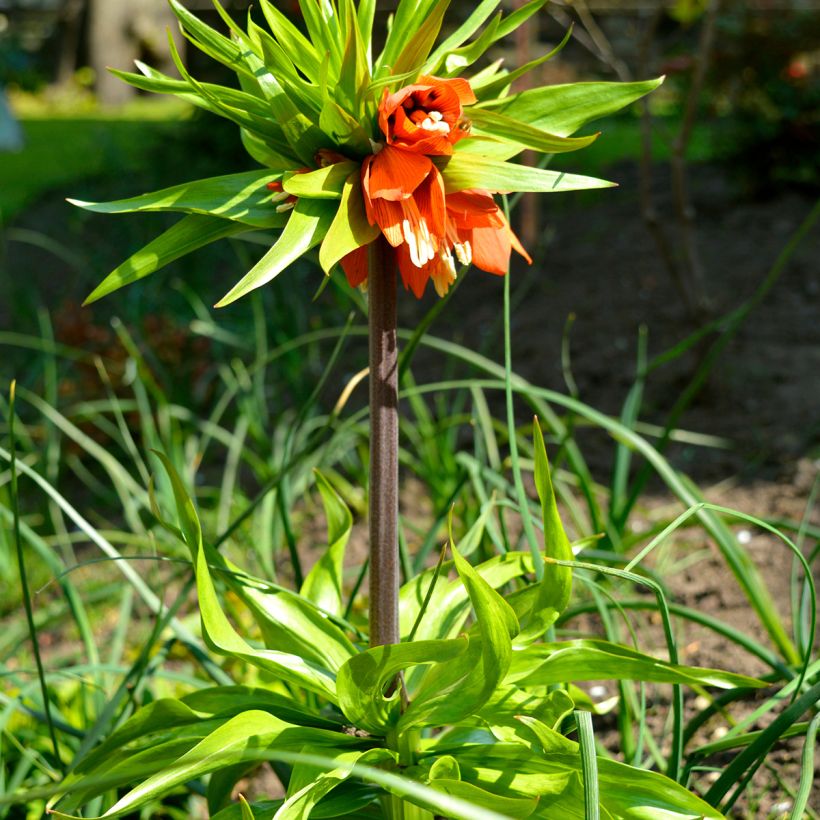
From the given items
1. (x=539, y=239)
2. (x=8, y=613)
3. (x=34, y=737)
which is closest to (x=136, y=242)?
(x=539, y=239)

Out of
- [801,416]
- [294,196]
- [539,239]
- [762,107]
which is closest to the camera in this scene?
[294,196]

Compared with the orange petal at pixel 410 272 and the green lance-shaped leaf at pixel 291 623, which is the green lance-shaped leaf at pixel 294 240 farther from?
the green lance-shaped leaf at pixel 291 623

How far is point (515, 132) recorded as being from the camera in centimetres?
96

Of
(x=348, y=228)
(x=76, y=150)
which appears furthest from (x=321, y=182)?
(x=76, y=150)

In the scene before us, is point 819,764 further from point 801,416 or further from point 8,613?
point 8,613

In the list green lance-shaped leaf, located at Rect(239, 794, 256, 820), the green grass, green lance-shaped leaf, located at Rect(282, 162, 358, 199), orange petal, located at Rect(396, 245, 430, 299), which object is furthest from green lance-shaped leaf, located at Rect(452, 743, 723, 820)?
the green grass

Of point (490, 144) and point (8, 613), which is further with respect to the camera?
point (8, 613)

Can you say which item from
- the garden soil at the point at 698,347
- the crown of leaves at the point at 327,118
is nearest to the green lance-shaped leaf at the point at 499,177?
the crown of leaves at the point at 327,118

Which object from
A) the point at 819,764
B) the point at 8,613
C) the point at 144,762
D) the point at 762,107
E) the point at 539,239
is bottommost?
the point at 8,613

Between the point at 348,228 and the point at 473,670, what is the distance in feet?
1.45

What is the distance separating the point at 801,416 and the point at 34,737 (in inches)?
88.8

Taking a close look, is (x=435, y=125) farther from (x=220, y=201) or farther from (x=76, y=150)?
(x=76, y=150)

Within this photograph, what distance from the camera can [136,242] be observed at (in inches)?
191

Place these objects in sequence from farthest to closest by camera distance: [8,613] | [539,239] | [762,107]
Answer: [762,107]
[539,239]
[8,613]
